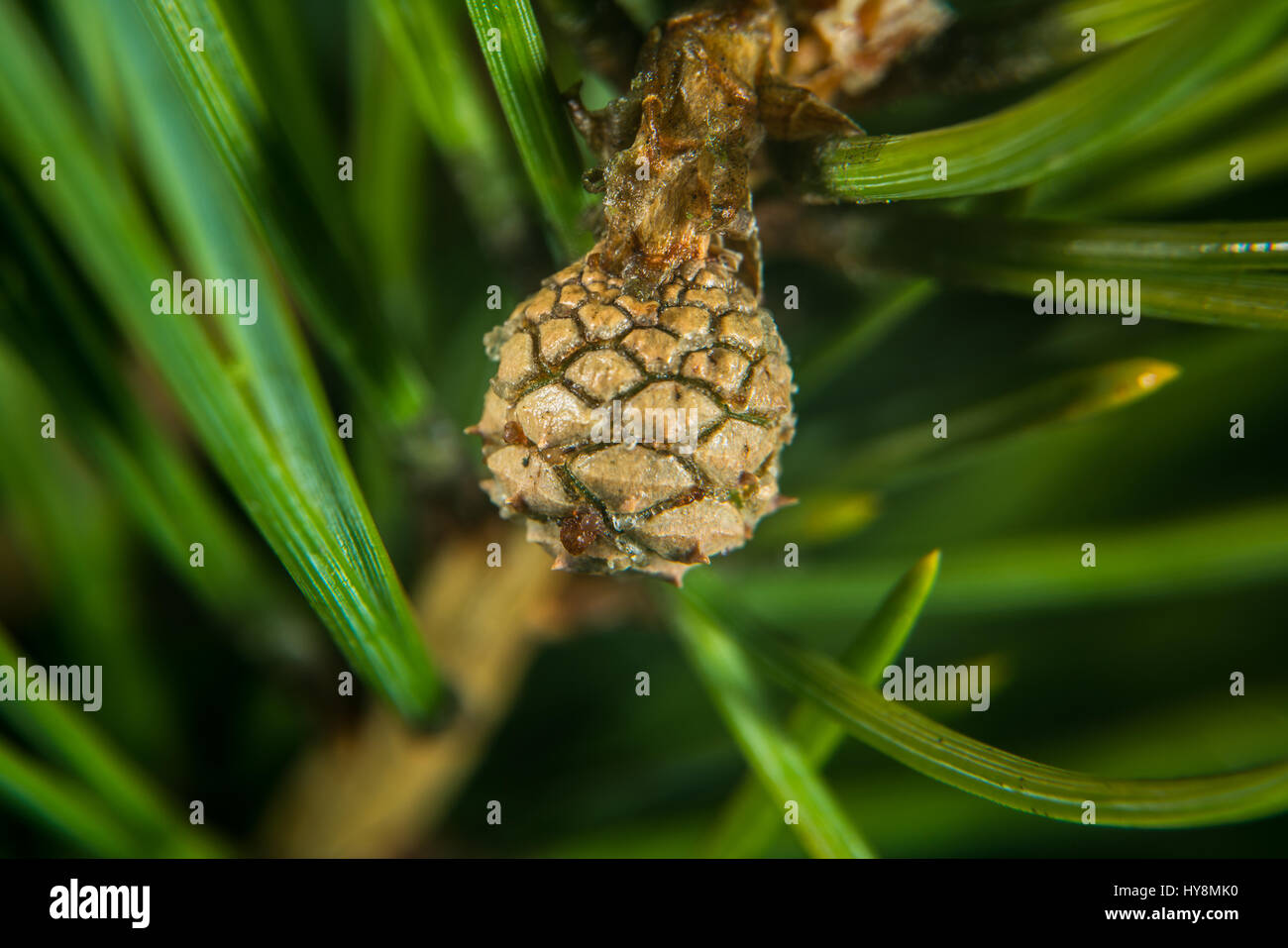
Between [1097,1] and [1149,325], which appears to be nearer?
[1097,1]

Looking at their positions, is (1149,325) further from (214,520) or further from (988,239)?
(214,520)

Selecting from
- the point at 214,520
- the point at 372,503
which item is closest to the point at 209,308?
the point at 214,520

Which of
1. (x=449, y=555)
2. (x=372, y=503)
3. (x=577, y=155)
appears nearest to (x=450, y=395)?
(x=372, y=503)

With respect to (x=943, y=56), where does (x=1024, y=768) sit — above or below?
below

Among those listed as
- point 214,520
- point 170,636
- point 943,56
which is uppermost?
point 943,56

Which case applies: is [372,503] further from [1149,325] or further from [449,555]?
[1149,325]
